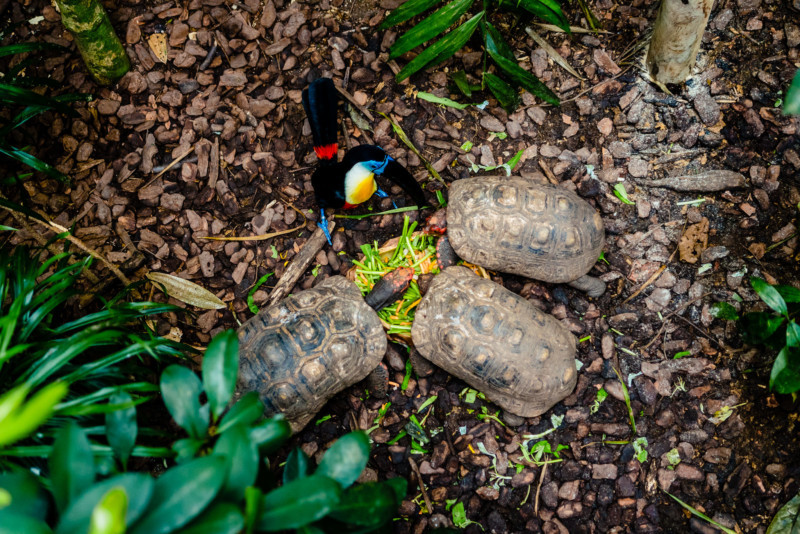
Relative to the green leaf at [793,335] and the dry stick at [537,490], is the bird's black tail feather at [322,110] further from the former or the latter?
the green leaf at [793,335]

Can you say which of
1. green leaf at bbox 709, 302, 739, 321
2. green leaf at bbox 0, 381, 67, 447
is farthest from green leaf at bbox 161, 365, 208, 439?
green leaf at bbox 709, 302, 739, 321

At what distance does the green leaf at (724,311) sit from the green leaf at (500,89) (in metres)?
1.63

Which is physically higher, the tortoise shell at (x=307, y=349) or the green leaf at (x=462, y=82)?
the green leaf at (x=462, y=82)

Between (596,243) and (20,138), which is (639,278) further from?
(20,138)

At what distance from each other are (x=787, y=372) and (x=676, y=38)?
179 cm

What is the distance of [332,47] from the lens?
10.5ft

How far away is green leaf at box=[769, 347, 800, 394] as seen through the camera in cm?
238

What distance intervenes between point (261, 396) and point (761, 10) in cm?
363

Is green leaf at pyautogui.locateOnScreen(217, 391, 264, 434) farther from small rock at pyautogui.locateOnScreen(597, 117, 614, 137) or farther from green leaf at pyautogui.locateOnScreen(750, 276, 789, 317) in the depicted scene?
small rock at pyautogui.locateOnScreen(597, 117, 614, 137)

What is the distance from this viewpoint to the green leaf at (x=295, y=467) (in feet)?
5.54

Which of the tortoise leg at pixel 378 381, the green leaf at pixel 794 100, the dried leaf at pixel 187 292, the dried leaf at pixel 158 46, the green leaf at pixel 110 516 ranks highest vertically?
the dried leaf at pixel 158 46

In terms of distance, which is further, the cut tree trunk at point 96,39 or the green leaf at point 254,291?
the green leaf at point 254,291

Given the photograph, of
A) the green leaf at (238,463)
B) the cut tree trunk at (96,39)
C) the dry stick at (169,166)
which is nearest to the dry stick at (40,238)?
the dry stick at (169,166)

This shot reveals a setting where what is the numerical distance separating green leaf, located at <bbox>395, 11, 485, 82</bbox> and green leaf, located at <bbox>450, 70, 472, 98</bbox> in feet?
0.79
